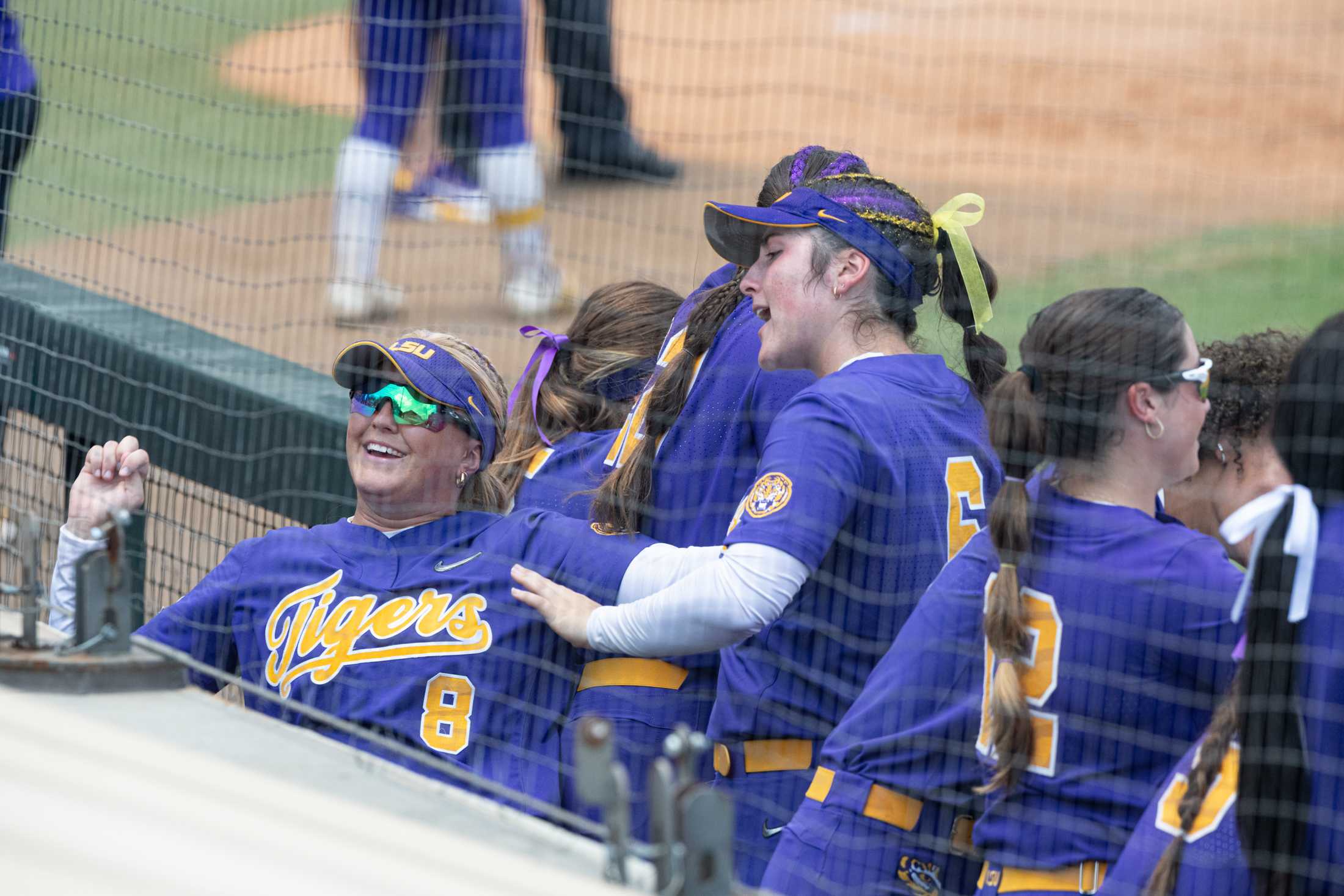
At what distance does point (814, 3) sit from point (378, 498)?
6038mm

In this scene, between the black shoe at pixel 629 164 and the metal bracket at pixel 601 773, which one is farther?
the black shoe at pixel 629 164

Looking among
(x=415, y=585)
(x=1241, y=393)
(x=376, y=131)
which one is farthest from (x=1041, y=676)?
(x=376, y=131)

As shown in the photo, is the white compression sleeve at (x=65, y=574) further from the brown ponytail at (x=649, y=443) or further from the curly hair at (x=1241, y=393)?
the curly hair at (x=1241, y=393)

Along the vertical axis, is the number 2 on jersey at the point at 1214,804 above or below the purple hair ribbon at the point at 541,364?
below

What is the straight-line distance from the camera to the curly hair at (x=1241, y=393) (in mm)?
2191

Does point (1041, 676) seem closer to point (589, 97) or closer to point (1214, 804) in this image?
point (1214, 804)

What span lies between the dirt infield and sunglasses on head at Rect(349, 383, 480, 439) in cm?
113

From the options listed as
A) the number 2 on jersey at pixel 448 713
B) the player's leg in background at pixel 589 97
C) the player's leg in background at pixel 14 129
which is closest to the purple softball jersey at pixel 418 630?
the number 2 on jersey at pixel 448 713

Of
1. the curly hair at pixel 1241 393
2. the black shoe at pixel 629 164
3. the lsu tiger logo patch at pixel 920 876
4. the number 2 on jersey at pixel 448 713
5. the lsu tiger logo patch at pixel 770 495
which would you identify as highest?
the black shoe at pixel 629 164

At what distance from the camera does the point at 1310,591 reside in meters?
1.62

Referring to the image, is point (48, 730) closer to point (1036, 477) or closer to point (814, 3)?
point (1036, 477)

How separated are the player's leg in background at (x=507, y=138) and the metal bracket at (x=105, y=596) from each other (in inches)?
105

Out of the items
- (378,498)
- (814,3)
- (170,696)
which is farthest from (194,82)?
(170,696)

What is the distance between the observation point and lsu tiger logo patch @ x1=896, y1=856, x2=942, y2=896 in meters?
2.15
